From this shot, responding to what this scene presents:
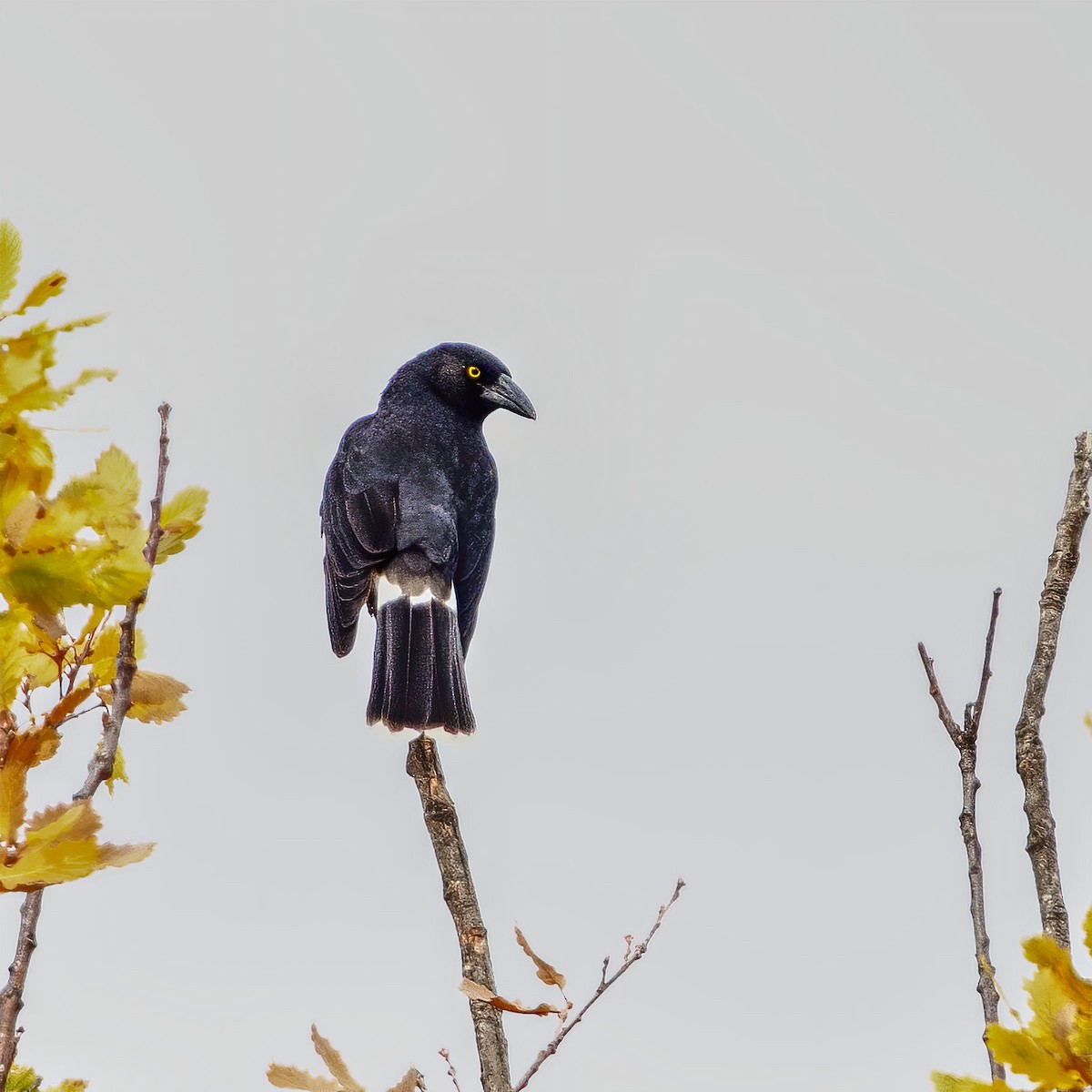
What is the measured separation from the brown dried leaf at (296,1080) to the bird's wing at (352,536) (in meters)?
3.42

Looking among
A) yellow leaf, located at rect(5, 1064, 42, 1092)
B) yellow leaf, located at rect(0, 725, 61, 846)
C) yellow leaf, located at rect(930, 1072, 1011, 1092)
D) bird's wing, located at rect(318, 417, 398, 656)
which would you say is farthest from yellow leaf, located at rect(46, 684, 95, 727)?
bird's wing, located at rect(318, 417, 398, 656)

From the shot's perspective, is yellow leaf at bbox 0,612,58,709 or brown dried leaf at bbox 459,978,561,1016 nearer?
yellow leaf at bbox 0,612,58,709

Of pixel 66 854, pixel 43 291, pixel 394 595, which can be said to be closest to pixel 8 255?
pixel 43 291

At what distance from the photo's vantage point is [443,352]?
6.46m

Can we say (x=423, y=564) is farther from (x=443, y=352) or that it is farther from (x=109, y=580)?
(x=109, y=580)

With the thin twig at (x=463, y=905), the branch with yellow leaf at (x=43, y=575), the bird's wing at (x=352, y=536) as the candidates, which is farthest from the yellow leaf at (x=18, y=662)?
the bird's wing at (x=352, y=536)

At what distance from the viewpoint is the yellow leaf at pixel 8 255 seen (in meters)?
1.21

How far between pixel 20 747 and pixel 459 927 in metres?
1.09

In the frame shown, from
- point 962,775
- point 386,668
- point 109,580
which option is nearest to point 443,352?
point 386,668

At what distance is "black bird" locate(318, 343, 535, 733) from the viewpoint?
477 cm

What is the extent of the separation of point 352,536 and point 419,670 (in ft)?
2.76

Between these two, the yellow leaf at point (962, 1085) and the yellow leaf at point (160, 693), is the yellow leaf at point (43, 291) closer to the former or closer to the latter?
the yellow leaf at point (160, 693)

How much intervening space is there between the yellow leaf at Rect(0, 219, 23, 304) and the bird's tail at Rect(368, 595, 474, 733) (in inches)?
126

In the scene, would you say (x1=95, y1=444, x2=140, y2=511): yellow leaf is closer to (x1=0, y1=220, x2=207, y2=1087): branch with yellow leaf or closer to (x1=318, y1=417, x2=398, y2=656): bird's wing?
(x1=0, y1=220, x2=207, y2=1087): branch with yellow leaf
